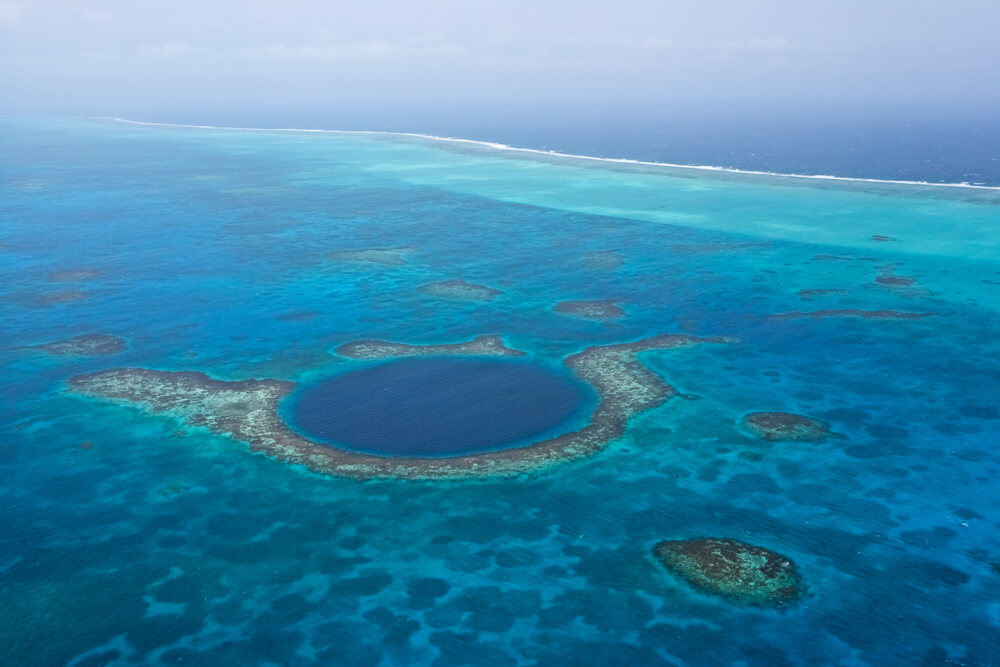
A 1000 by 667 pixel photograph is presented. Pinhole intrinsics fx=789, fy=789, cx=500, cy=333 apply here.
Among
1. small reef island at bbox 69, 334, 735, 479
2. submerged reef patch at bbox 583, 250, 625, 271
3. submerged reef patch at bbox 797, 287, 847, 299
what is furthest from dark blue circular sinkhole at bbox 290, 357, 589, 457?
submerged reef patch at bbox 797, 287, 847, 299

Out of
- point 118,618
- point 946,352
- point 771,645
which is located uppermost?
point 946,352

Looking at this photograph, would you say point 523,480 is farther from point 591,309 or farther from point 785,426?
point 591,309

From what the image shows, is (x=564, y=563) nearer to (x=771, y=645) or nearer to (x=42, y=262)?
Result: (x=771, y=645)

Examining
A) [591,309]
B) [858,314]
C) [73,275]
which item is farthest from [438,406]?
[73,275]

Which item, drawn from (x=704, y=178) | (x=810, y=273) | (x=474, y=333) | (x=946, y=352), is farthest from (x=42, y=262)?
(x=704, y=178)

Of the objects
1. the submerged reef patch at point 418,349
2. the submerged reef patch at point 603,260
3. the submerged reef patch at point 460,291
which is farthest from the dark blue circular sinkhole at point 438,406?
the submerged reef patch at point 603,260

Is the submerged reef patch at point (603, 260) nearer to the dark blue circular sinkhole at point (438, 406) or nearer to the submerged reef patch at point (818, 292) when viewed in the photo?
the submerged reef patch at point (818, 292)

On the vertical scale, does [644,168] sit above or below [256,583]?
above
